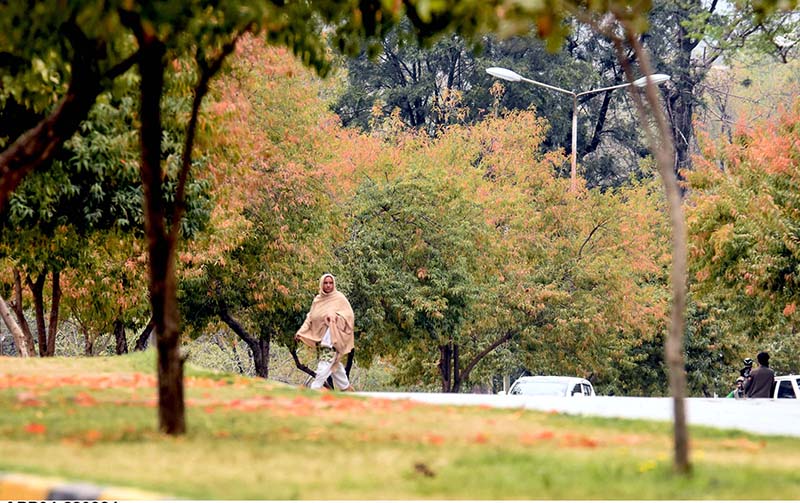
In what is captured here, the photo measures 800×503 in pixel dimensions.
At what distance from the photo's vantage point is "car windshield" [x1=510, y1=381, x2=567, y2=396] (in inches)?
1160

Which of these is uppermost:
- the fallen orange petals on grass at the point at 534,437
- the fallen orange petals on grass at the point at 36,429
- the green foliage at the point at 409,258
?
the green foliage at the point at 409,258

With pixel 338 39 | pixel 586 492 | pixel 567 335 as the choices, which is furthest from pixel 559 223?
pixel 586 492

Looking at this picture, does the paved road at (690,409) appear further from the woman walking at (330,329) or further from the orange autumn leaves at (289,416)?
the woman walking at (330,329)

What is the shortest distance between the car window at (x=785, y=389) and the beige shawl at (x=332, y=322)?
14347 millimetres

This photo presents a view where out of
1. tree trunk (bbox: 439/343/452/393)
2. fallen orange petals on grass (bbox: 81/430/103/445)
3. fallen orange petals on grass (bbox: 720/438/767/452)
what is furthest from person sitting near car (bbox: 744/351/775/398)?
fallen orange petals on grass (bbox: 81/430/103/445)

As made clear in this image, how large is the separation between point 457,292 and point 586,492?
30.7m

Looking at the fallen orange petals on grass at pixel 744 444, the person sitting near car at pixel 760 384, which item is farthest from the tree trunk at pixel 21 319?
the fallen orange petals on grass at pixel 744 444

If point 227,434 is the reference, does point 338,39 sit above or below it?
above

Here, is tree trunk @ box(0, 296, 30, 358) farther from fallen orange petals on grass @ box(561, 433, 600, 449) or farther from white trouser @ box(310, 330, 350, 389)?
fallen orange petals on grass @ box(561, 433, 600, 449)

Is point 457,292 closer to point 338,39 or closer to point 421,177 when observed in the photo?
point 421,177

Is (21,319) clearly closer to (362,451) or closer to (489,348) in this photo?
(489,348)

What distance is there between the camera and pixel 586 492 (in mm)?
7812

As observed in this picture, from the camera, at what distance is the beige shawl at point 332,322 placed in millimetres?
21719

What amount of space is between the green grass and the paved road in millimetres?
3014
